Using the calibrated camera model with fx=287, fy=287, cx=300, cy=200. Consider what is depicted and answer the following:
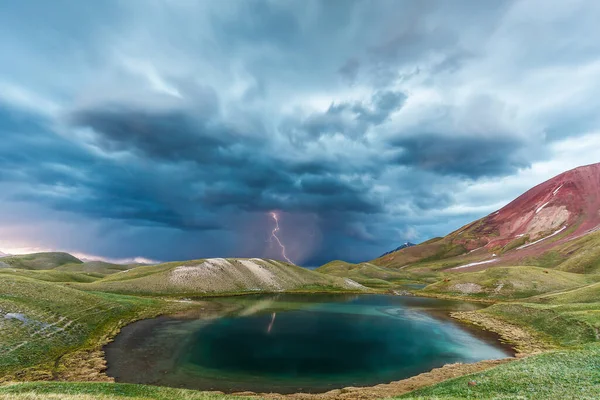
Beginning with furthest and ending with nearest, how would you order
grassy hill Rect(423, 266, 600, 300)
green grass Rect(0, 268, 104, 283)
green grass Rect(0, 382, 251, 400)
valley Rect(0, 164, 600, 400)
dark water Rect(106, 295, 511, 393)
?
1. green grass Rect(0, 268, 104, 283)
2. grassy hill Rect(423, 266, 600, 300)
3. dark water Rect(106, 295, 511, 393)
4. valley Rect(0, 164, 600, 400)
5. green grass Rect(0, 382, 251, 400)

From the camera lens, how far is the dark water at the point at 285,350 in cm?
3653

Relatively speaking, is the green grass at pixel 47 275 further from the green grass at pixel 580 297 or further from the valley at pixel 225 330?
the green grass at pixel 580 297

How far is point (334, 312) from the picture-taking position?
9275 cm

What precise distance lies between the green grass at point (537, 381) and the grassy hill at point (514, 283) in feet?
325

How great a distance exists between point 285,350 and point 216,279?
98.5 metres

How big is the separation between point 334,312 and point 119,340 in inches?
2408

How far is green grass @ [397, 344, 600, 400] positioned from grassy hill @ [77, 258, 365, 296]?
112 m

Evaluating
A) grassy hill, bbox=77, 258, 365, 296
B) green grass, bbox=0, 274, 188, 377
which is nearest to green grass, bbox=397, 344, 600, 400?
green grass, bbox=0, 274, 188, 377

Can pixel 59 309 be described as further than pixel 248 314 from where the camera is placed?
No

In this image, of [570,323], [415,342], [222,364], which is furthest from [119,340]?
[570,323]

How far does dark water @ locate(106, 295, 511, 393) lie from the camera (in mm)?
36525

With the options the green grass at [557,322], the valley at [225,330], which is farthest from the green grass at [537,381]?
the green grass at [557,322]

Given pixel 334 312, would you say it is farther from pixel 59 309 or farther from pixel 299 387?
pixel 59 309

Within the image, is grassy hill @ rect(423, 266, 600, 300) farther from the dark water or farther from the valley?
the dark water
